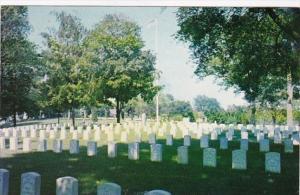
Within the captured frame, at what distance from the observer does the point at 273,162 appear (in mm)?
8672

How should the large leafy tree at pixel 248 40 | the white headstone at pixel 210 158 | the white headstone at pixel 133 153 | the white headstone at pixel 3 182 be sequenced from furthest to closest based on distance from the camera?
the white headstone at pixel 133 153, the white headstone at pixel 210 158, the large leafy tree at pixel 248 40, the white headstone at pixel 3 182

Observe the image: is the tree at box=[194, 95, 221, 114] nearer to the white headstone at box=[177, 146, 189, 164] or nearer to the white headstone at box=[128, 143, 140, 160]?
the white headstone at box=[128, 143, 140, 160]

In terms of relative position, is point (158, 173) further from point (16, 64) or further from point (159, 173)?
point (16, 64)

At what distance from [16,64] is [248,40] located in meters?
5.82

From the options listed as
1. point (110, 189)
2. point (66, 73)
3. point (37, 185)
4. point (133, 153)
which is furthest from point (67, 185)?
point (66, 73)

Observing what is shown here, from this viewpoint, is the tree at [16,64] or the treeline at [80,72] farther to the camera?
the treeline at [80,72]

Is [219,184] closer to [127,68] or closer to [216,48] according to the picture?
[216,48]

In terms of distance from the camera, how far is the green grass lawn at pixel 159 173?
7328 millimetres

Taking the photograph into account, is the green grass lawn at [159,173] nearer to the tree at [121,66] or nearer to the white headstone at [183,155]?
the white headstone at [183,155]

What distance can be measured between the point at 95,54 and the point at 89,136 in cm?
321

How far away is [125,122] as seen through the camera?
58.2 ft

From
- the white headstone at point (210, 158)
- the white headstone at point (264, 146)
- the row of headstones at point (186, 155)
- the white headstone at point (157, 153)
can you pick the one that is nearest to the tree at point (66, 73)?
the row of headstones at point (186, 155)

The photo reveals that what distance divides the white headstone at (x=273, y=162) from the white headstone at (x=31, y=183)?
515 centimetres
